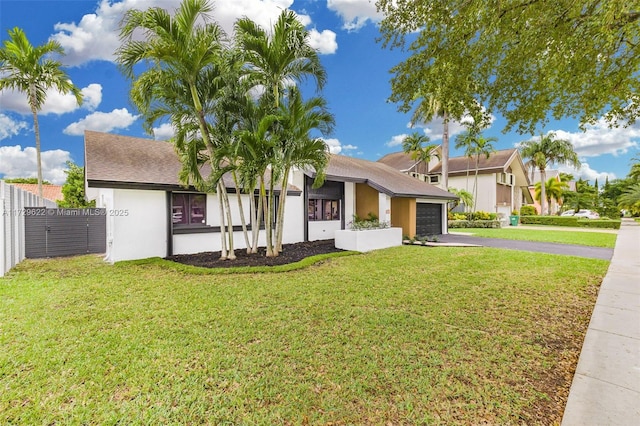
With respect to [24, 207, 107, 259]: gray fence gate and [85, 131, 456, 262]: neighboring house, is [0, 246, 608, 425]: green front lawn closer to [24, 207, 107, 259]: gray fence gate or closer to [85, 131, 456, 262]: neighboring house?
[85, 131, 456, 262]: neighboring house

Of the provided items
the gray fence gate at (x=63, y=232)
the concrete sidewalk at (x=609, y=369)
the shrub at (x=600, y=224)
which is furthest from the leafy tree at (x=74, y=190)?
the shrub at (x=600, y=224)

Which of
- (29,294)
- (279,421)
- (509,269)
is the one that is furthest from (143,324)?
(509,269)

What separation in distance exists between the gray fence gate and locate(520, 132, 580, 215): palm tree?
137 feet

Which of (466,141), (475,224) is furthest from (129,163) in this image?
(466,141)

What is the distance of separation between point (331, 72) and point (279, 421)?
11.1 metres

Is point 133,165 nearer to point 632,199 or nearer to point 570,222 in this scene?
point 570,222

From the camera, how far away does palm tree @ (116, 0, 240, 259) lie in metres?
7.87

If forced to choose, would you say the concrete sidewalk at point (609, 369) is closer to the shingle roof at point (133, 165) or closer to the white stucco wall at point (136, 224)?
the shingle roof at point (133, 165)

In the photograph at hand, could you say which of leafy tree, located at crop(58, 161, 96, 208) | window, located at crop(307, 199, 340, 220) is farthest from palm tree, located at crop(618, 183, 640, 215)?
leafy tree, located at crop(58, 161, 96, 208)

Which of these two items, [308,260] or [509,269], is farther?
[308,260]

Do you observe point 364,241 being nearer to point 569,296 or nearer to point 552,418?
point 569,296

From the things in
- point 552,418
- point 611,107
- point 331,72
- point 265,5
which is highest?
point 265,5

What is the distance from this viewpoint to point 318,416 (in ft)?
8.75

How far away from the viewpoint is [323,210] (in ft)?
50.1
